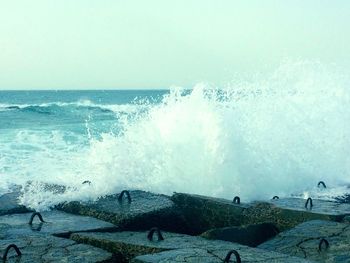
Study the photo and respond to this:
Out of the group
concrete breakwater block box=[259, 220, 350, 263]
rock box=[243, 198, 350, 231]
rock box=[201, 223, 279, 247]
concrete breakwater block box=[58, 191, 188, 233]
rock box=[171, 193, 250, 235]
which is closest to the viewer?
concrete breakwater block box=[259, 220, 350, 263]

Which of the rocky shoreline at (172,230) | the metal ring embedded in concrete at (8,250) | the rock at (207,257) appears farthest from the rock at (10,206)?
the rock at (207,257)

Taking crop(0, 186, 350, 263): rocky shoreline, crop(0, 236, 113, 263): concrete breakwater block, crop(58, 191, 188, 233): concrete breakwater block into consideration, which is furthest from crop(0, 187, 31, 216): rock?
crop(0, 236, 113, 263): concrete breakwater block

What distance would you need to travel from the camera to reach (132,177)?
541 centimetres

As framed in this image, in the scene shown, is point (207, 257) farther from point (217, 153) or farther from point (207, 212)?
Answer: point (217, 153)

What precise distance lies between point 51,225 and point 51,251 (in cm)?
75

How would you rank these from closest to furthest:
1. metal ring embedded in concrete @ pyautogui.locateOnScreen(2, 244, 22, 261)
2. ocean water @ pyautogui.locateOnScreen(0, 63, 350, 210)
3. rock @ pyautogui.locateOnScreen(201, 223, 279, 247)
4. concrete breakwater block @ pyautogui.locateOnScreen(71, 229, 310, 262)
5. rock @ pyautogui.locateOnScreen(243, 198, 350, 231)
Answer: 1. metal ring embedded in concrete @ pyautogui.locateOnScreen(2, 244, 22, 261)
2. concrete breakwater block @ pyautogui.locateOnScreen(71, 229, 310, 262)
3. rock @ pyautogui.locateOnScreen(201, 223, 279, 247)
4. rock @ pyautogui.locateOnScreen(243, 198, 350, 231)
5. ocean water @ pyautogui.locateOnScreen(0, 63, 350, 210)

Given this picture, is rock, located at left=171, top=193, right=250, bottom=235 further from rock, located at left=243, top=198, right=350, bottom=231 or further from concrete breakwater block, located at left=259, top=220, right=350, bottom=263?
concrete breakwater block, located at left=259, top=220, right=350, bottom=263

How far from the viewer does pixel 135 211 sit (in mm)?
3766

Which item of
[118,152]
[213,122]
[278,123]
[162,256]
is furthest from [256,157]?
[162,256]

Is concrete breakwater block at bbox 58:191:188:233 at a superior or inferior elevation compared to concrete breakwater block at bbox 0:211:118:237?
superior

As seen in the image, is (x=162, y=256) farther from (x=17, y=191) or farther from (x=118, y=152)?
(x=118, y=152)

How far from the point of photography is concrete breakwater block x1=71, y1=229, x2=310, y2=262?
108 inches

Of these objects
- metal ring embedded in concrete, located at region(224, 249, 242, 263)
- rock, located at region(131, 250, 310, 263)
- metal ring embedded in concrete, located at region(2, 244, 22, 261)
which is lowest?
metal ring embedded in concrete, located at region(2, 244, 22, 261)

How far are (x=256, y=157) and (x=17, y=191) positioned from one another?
3718 millimetres
